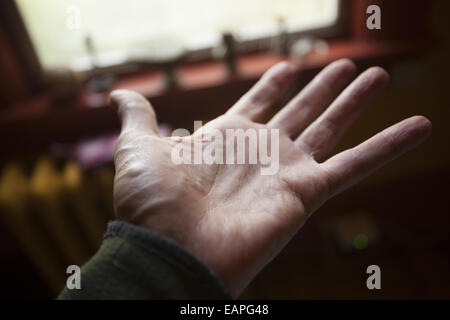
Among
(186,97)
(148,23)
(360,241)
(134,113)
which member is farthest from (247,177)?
(360,241)

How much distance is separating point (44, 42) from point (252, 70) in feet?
2.36

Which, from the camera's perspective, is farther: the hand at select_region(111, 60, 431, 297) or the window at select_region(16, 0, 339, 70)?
the window at select_region(16, 0, 339, 70)

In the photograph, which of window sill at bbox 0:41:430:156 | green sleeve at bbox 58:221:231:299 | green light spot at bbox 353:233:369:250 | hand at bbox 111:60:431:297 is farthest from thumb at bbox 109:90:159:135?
green light spot at bbox 353:233:369:250

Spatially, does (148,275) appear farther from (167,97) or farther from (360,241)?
(360,241)

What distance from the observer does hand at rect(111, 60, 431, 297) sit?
2.03ft

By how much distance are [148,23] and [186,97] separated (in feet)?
1.00

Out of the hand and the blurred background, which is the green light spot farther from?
the hand

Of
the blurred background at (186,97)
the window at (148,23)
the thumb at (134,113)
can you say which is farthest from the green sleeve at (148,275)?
the window at (148,23)

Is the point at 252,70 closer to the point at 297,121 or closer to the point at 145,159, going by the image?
the point at 297,121

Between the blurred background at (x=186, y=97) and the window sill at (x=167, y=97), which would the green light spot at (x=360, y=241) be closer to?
the blurred background at (x=186, y=97)

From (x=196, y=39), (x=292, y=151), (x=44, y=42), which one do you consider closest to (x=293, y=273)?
(x=292, y=151)

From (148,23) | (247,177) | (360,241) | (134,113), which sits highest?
(148,23)

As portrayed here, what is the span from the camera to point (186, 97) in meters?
1.19

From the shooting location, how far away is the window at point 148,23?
1191mm
